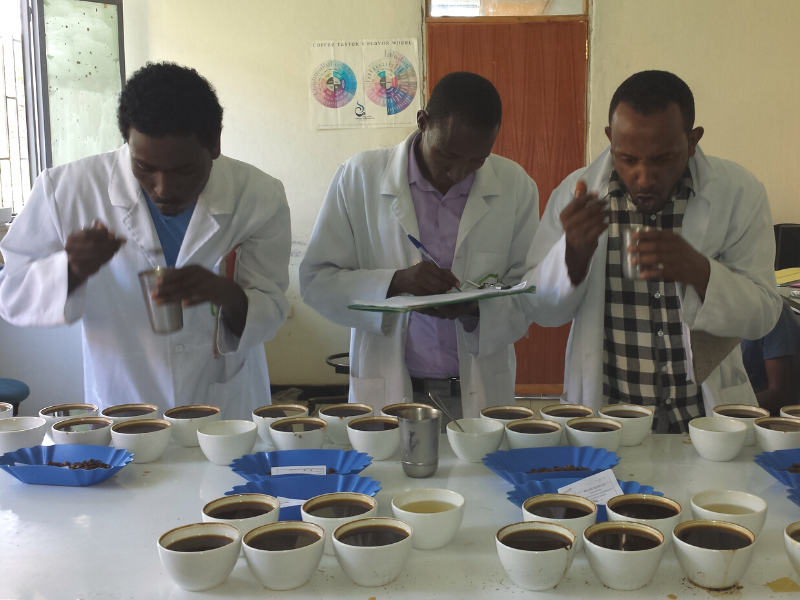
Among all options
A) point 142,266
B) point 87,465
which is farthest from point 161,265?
point 87,465

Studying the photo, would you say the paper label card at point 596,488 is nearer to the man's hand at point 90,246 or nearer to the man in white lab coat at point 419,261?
the man in white lab coat at point 419,261

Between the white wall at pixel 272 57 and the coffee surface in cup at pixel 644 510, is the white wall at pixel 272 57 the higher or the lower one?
the higher one

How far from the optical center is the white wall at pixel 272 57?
479cm

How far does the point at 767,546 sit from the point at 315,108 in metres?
4.20

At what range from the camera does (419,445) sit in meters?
1.53

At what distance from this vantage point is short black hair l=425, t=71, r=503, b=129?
200 cm

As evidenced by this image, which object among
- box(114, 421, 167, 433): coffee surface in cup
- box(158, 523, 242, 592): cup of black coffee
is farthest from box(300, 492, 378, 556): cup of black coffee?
box(114, 421, 167, 433): coffee surface in cup

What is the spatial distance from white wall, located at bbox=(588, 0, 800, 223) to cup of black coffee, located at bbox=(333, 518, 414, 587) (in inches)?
159

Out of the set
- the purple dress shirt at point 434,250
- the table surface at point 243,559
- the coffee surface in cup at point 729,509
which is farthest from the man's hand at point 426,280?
the coffee surface in cup at point 729,509

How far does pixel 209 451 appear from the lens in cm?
162

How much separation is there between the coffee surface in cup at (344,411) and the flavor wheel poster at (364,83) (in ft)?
10.8

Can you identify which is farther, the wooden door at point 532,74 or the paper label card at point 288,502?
the wooden door at point 532,74

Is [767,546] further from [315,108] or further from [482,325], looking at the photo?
[315,108]

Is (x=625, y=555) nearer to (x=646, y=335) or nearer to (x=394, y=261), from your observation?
(x=646, y=335)
